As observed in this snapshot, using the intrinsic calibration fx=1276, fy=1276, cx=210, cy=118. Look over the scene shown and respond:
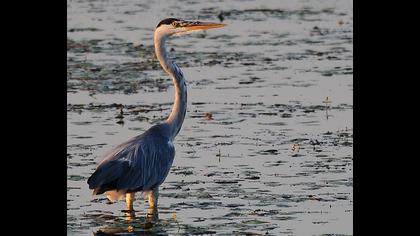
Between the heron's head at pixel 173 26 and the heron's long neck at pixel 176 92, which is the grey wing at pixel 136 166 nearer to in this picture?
the heron's long neck at pixel 176 92

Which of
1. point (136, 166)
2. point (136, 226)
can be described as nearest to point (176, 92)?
point (136, 166)

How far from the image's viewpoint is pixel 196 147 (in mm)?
11211

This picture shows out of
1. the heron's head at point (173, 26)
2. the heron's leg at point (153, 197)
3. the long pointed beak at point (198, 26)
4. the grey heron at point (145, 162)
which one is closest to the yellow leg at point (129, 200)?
the grey heron at point (145, 162)

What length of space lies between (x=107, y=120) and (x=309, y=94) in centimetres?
238

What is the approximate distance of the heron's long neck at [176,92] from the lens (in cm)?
989

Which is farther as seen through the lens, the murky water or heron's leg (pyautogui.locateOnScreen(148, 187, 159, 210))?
heron's leg (pyautogui.locateOnScreen(148, 187, 159, 210))

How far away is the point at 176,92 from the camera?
10.0 metres

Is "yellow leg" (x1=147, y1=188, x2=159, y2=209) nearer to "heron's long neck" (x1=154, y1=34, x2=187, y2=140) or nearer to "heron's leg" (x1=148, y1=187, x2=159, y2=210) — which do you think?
"heron's leg" (x1=148, y1=187, x2=159, y2=210)

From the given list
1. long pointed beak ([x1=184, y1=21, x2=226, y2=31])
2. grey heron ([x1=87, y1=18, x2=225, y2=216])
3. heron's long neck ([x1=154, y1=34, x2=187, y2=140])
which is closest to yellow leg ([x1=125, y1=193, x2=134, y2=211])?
grey heron ([x1=87, y1=18, x2=225, y2=216])

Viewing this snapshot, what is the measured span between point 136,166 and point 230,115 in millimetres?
3496

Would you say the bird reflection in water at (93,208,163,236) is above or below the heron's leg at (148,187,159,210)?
below

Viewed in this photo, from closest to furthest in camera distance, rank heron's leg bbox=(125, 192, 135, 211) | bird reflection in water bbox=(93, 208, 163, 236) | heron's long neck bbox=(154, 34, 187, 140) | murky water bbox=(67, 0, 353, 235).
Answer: bird reflection in water bbox=(93, 208, 163, 236) < murky water bbox=(67, 0, 353, 235) < heron's leg bbox=(125, 192, 135, 211) < heron's long neck bbox=(154, 34, 187, 140)

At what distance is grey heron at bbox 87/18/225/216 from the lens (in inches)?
353

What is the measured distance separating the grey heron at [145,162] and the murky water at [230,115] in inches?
8.4
